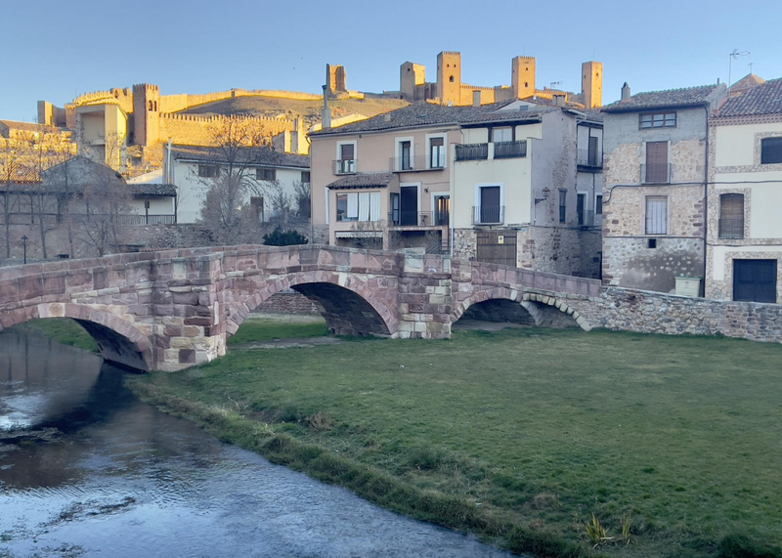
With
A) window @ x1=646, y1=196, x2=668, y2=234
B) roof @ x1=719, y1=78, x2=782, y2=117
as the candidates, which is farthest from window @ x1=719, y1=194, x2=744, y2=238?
roof @ x1=719, y1=78, x2=782, y2=117

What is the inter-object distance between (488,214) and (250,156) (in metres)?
18.1

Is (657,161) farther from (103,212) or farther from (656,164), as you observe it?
(103,212)

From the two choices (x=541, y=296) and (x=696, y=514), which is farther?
(x=541, y=296)

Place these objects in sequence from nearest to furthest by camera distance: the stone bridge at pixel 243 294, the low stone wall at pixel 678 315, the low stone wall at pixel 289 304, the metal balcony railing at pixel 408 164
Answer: the stone bridge at pixel 243 294 → the low stone wall at pixel 678 315 → the low stone wall at pixel 289 304 → the metal balcony railing at pixel 408 164

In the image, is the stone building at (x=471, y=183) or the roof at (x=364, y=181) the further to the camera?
the roof at (x=364, y=181)

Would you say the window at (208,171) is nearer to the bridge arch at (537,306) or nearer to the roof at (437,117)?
the roof at (437,117)

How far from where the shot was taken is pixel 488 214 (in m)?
37.4

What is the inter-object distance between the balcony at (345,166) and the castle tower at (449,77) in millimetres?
42749

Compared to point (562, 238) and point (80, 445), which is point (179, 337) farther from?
point (562, 238)

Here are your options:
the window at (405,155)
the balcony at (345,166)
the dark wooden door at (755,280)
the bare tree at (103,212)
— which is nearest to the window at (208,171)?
the bare tree at (103,212)

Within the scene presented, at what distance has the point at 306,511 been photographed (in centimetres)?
1255

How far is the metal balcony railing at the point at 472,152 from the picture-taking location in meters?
37.3

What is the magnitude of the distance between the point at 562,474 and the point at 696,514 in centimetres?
210

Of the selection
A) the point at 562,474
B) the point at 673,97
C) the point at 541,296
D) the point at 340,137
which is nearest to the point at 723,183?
the point at 673,97
